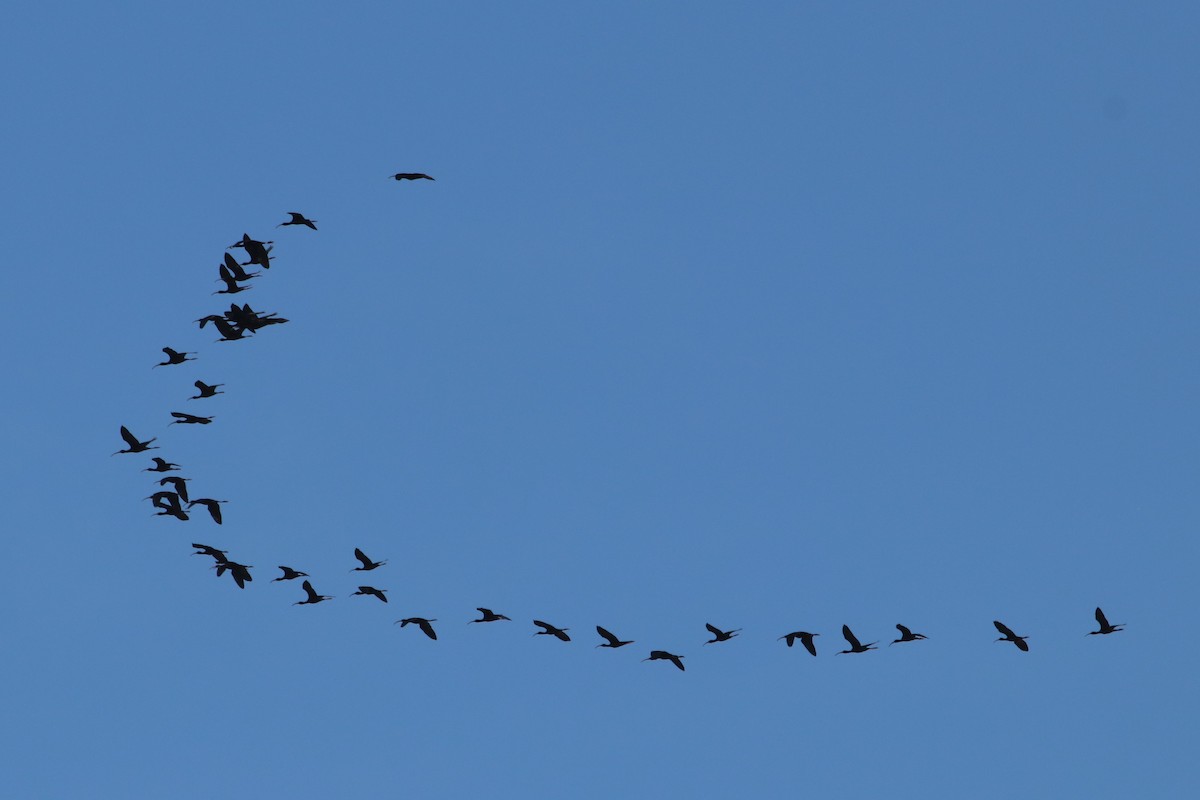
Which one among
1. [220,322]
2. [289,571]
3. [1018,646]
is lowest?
[1018,646]

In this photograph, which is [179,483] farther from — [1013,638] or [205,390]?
[1013,638]

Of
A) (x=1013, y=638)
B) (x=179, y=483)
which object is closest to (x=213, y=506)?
(x=179, y=483)

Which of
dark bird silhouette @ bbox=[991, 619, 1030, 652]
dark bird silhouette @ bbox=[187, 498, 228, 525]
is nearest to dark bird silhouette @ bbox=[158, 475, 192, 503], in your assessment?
dark bird silhouette @ bbox=[187, 498, 228, 525]

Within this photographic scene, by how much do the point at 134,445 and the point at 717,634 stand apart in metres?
24.0

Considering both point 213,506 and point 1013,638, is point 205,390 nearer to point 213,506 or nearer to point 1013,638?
point 213,506

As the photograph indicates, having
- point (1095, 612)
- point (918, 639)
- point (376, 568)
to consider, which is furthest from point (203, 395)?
point (1095, 612)

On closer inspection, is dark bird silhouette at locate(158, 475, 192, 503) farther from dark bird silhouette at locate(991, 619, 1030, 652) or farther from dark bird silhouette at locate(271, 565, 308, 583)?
dark bird silhouette at locate(991, 619, 1030, 652)

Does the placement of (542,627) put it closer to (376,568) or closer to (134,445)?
(376,568)

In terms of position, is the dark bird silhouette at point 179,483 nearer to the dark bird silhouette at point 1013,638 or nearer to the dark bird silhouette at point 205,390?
the dark bird silhouette at point 205,390

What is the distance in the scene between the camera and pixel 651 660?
283ft

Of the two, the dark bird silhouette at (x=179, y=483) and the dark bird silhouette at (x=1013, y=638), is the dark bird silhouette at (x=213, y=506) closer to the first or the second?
the dark bird silhouette at (x=179, y=483)

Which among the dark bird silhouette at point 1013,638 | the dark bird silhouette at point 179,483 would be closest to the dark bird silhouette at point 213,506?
the dark bird silhouette at point 179,483

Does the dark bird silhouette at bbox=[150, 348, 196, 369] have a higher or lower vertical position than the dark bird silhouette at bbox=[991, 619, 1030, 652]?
higher

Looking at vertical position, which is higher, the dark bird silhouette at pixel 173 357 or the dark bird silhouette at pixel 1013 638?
the dark bird silhouette at pixel 173 357
